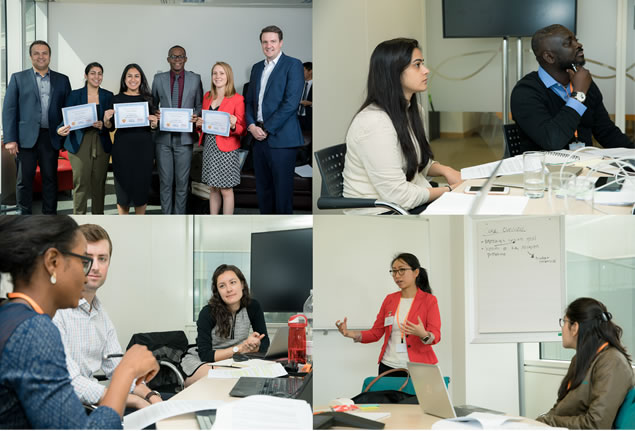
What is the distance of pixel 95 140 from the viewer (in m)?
4.54

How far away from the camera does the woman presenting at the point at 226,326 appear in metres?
3.14

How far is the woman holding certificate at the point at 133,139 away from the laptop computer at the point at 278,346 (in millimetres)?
1878

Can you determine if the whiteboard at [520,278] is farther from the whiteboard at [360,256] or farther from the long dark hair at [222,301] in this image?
the long dark hair at [222,301]

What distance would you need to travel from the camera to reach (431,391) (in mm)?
2332

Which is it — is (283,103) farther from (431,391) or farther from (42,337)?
(42,337)

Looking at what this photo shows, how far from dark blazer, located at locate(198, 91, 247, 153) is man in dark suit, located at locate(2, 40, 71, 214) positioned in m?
1.00

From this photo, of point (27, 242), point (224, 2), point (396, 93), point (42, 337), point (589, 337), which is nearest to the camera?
point (42, 337)

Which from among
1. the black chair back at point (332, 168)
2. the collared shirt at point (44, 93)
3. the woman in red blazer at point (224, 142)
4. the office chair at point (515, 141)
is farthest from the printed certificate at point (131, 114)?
the office chair at point (515, 141)

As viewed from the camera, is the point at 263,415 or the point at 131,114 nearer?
the point at 263,415

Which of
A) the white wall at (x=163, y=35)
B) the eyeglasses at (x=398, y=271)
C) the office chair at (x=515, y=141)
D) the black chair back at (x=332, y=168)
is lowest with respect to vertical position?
the eyeglasses at (x=398, y=271)

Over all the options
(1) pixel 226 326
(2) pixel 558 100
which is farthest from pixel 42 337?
(2) pixel 558 100

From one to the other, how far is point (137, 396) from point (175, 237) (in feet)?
3.94

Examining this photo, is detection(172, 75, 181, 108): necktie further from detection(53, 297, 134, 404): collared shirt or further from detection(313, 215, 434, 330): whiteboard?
detection(53, 297, 134, 404): collared shirt

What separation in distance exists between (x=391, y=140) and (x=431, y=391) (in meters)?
1.06
